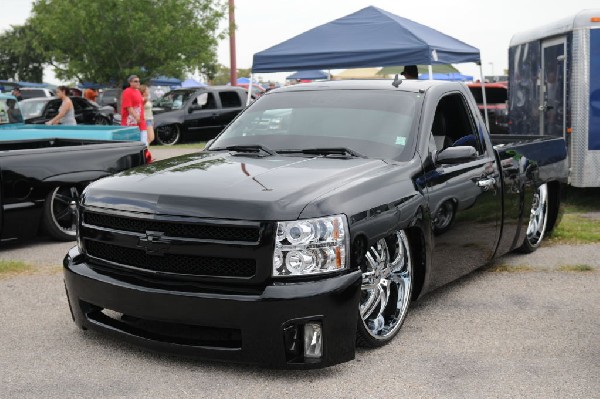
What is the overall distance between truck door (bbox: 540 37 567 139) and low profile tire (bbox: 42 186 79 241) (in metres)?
6.37

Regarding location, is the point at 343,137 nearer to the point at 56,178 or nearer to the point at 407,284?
the point at 407,284

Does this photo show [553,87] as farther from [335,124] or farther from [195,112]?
[195,112]

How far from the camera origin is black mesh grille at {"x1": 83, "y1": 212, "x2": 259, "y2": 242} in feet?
12.3

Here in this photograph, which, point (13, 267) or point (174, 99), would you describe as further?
point (174, 99)

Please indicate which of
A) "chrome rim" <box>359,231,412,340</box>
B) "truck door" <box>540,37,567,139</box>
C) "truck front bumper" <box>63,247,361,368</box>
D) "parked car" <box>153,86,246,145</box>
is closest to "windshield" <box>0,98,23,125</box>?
"truck front bumper" <box>63,247,361,368</box>

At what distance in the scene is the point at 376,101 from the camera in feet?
17.1

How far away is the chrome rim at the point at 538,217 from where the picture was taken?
23.7 ft

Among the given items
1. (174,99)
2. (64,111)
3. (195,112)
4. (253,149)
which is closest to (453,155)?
(253,149)

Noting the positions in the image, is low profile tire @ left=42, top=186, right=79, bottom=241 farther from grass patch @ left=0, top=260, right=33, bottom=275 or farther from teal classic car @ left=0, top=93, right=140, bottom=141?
teal classic car @ left=0, top=93, right=140, bottom=141

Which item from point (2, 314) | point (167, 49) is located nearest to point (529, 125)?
point (2, 314)

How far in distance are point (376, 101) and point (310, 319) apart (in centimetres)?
198

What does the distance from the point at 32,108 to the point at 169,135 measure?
4051 millimetres

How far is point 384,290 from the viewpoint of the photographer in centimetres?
451

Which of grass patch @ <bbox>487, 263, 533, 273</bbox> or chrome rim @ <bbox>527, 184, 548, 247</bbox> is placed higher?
chrome rim @ <bbox>527, 184, 548, 247</bbox>
